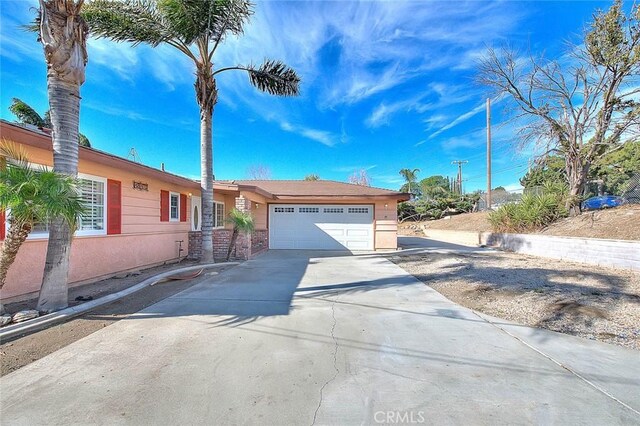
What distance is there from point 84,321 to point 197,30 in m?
7.63

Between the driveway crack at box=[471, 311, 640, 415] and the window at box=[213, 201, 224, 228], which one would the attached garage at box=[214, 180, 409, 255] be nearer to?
the window at box=[213, 201, 224, 228]

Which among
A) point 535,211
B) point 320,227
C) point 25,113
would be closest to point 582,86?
point 535,211

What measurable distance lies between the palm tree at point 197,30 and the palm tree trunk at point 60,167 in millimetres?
4460

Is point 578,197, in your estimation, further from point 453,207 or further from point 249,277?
point 453,207

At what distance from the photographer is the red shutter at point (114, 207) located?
7.61m

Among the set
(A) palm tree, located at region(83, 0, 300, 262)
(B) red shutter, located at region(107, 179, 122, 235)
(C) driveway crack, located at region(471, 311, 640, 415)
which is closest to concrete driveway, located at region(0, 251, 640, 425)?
(C) driveway crack, located at region(471, 311, 640, 415)

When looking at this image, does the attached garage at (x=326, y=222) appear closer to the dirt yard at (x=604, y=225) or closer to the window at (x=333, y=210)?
the window at (x=333, y=210)

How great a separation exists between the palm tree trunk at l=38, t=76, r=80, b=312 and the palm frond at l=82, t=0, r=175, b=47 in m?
Answer: 4.60

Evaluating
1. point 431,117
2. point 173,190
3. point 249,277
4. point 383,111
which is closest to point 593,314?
point 249,277

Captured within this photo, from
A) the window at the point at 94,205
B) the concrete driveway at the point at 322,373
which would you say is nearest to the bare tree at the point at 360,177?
the window at the point at 94,205

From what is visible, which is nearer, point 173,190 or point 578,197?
point 173,190

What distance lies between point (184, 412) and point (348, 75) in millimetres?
14009

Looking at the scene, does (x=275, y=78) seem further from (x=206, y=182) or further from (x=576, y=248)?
(x=576, y=248)

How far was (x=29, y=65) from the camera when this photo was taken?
8.13 metres
